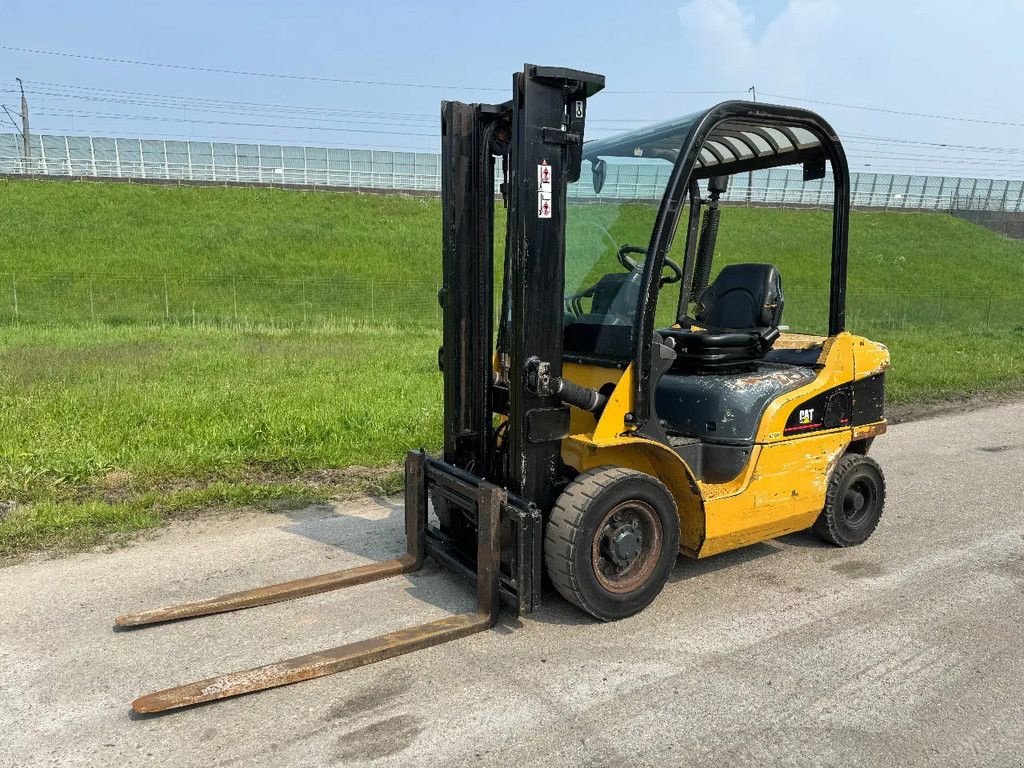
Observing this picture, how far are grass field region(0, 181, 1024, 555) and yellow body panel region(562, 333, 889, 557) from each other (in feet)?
2.47

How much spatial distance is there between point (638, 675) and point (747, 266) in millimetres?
2842

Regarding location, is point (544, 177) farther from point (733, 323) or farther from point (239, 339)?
point (239, 339)

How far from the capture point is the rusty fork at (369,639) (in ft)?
11.0

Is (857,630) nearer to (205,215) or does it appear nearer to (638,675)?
(638,675)

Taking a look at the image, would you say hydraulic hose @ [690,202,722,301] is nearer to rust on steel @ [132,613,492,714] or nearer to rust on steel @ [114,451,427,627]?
rust on steel @ [114,451,427,627]

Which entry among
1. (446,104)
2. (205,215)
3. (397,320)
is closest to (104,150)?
(205,215)

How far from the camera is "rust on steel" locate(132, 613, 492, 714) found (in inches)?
129

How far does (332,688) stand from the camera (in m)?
3.48

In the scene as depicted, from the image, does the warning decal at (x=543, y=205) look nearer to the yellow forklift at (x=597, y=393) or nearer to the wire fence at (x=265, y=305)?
the yellow forklift at (x=597, y=393)

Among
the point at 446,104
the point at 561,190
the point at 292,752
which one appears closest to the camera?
the point at 292,752

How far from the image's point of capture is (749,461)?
15.1 ft

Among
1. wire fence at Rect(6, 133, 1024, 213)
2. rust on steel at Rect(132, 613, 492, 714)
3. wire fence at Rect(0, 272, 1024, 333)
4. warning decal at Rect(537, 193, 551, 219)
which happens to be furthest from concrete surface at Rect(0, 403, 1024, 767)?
wire fence at Rect(6, 133, 1024, 213)

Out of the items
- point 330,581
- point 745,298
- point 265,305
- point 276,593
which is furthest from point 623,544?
point 265,305

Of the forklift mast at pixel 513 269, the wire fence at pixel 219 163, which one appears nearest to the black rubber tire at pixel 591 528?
the forklift mast at pixel 513 269
